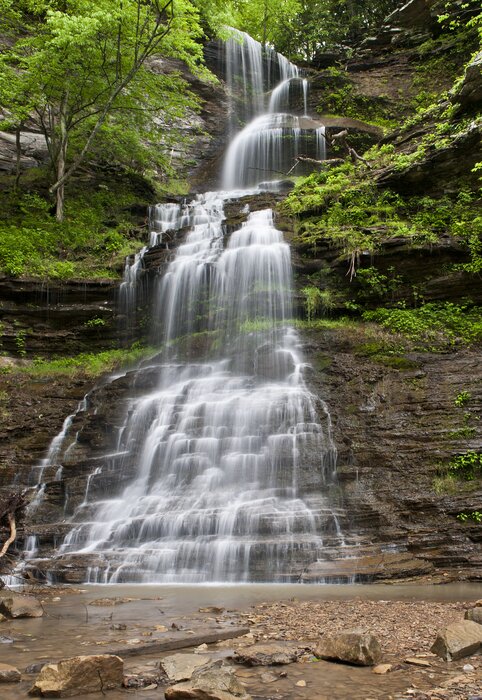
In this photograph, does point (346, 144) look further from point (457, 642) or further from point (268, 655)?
point (268, 655)

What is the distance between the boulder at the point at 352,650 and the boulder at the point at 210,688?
3.21 feet

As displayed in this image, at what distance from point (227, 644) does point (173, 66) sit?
33.1 metres

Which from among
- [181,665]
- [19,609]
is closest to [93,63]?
[19,609]

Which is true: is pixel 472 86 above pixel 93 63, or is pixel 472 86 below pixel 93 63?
below

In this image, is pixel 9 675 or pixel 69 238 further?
pixel 69 238

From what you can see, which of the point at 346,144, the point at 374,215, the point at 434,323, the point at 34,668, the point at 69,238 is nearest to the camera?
the point at 34,668

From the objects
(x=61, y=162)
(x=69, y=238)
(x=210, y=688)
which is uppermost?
(x=61, y=162)

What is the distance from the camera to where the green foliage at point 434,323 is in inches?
536

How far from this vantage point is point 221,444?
37.8ft

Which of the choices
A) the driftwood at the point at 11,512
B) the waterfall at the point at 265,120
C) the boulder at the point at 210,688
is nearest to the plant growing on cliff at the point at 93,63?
the waterfall at the point at 265,120

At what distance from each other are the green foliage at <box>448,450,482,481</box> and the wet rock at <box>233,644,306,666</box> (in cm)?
653

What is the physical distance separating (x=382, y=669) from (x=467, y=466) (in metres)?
6.89

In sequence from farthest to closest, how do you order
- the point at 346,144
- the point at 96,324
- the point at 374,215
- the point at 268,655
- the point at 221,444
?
the point at 346,144 < the point at 96,324 < the point at 374,215 < the point at 221,444 < the point at 268,655

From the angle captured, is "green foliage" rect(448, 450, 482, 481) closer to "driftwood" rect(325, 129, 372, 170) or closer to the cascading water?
the cascading water
